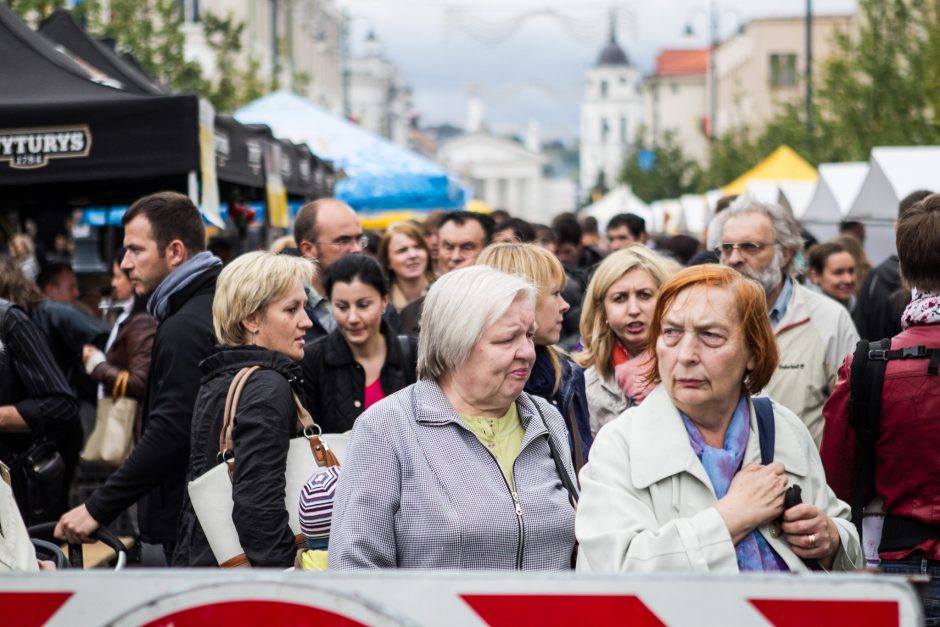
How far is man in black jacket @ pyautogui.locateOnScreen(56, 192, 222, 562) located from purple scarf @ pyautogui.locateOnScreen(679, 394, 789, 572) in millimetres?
2398

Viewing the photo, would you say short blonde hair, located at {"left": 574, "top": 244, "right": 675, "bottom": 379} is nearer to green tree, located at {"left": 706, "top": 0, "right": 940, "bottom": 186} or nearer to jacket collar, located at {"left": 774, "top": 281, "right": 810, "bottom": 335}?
jacket collar, located at {"left": 774, "top": 281, "right": 810, "bottom": 335}

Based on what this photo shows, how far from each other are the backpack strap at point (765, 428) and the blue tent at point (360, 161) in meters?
11.6

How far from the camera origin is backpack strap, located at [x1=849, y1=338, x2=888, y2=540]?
164 inches

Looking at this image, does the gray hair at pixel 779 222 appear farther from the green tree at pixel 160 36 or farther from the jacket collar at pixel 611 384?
the green tree at pixel 160 36

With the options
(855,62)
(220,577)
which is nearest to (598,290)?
(220,577)

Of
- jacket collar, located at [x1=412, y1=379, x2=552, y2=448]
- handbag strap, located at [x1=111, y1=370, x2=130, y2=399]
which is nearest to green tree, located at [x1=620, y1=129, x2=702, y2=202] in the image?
handbag strap, located at [x1=111, y1=370, x2=130, y2=399]

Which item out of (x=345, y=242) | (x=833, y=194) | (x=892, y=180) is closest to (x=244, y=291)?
(x=345, y=242)

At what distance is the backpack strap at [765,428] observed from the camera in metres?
3.22

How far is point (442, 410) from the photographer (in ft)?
11.7

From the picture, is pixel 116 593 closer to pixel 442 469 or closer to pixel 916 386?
pixel 442 469

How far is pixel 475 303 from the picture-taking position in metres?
3.63

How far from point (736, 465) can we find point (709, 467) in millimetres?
78

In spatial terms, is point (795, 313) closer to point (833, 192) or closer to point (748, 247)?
point (748, 247)

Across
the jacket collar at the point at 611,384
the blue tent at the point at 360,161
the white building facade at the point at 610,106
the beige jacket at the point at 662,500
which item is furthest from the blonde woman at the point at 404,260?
the white building facade at the point at 610,106
